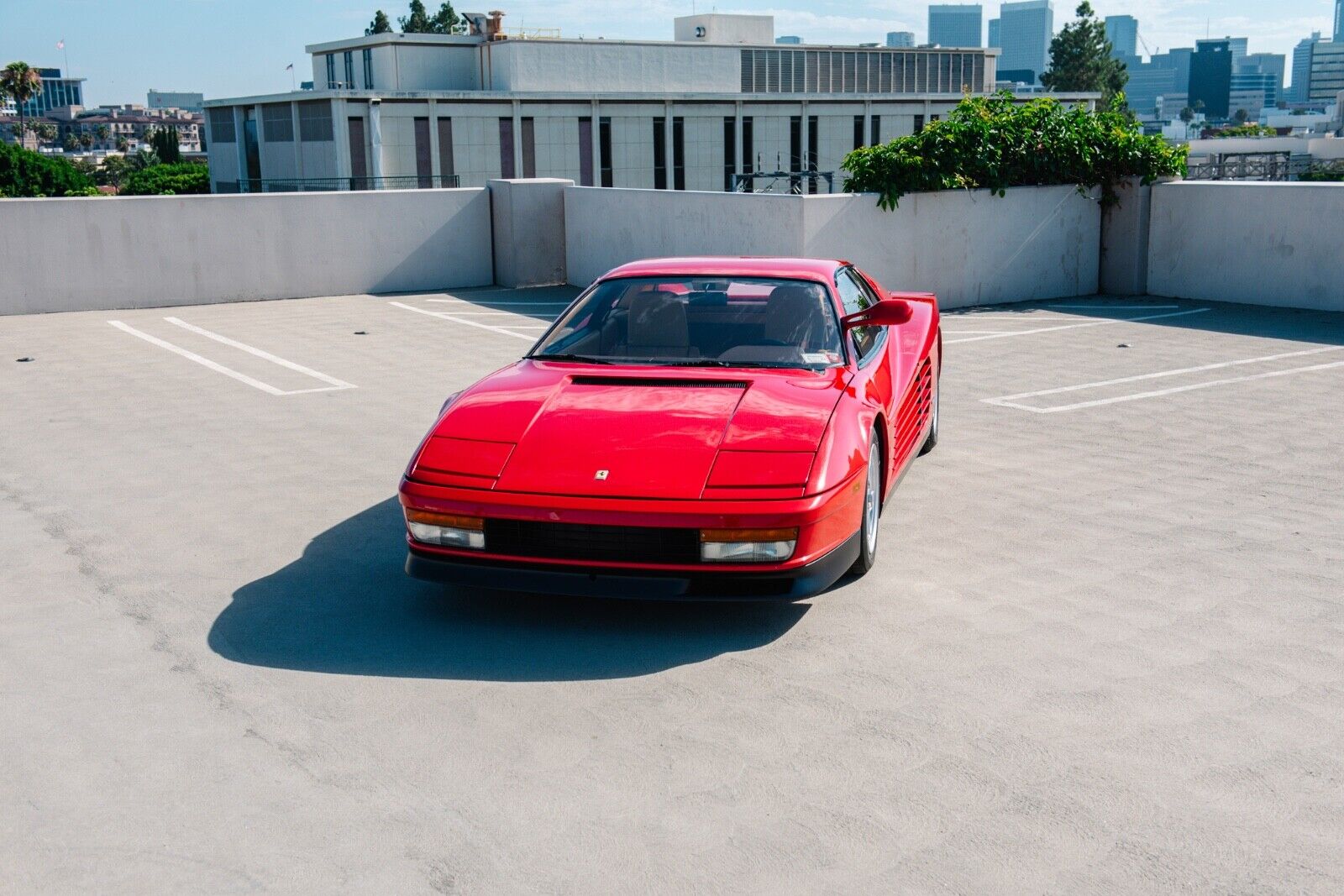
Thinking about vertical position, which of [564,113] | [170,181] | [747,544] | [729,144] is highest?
[564,113]

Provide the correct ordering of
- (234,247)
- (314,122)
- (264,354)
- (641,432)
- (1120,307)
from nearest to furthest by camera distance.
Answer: (641,432), (264,354), (1120,307), (234,247), (314,122)

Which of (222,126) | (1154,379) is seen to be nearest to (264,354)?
(1154,379)

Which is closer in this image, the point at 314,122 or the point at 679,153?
the point at 314,122

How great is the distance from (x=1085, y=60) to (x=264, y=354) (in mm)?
99475

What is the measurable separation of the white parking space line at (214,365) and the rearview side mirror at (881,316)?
19.0 feet

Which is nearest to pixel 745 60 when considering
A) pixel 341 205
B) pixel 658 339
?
pixel 341 205

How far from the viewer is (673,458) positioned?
16.4 ft

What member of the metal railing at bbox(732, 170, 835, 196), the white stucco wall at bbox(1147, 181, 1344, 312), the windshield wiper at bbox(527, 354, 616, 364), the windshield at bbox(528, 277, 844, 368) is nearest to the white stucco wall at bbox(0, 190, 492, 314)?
the metal railing at bbox(732, 170, 835, 196)

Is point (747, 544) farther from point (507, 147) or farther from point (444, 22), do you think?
point (444, 22)

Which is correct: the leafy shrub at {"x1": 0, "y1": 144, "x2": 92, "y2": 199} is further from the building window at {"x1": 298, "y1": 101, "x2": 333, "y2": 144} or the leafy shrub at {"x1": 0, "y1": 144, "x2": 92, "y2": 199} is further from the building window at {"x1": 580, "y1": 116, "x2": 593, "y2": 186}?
the building window at {"x1": 580, "y1": 116, "x2": 593, "y2": 186}

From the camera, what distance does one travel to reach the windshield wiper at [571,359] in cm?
609

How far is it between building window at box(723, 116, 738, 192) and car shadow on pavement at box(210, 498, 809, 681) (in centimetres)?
6252

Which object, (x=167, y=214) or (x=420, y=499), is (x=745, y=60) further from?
(x=420, y=499)

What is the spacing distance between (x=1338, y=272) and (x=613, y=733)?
1398 cm
